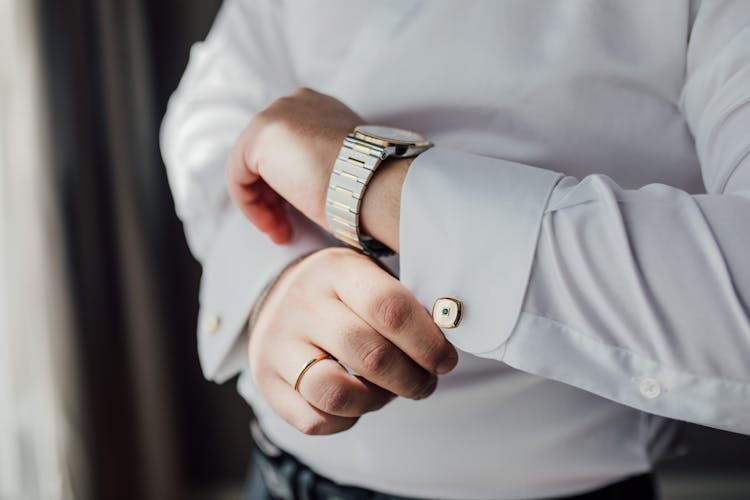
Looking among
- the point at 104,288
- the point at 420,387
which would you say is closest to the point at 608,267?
the point at 420,387

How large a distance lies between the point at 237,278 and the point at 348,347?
255mm

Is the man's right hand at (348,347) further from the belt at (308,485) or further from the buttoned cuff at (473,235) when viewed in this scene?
the belt at (308,485)

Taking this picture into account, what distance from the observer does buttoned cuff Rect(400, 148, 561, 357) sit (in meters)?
0.48

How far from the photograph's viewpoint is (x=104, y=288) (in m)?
1.71

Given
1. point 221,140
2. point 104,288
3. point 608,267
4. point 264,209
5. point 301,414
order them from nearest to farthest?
point 608,267 < point 301,414 < point 264,209 < point 221,140 < point 104,288

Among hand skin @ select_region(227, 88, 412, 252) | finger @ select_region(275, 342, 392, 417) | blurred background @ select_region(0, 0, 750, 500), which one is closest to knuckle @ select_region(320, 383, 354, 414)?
finger @ select_region(275, 342, 392, 417)

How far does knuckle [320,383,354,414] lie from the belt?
0.26 m

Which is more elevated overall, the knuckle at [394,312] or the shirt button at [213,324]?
the knuckle at [394,312]

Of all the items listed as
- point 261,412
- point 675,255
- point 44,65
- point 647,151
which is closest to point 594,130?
point 647,151

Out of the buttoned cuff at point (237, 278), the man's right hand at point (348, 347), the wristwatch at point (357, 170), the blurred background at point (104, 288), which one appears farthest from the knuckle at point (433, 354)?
the blurred background at point (104, 288)

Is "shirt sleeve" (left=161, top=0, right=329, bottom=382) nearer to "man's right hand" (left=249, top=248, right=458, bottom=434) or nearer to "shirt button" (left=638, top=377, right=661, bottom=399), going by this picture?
"man's right hand" (left=249, top=248, right=458, bottom=434)

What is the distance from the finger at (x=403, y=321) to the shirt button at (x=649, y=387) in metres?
0.13

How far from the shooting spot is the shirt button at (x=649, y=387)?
0.46 metres

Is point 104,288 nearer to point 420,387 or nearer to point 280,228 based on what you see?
point 280,228
